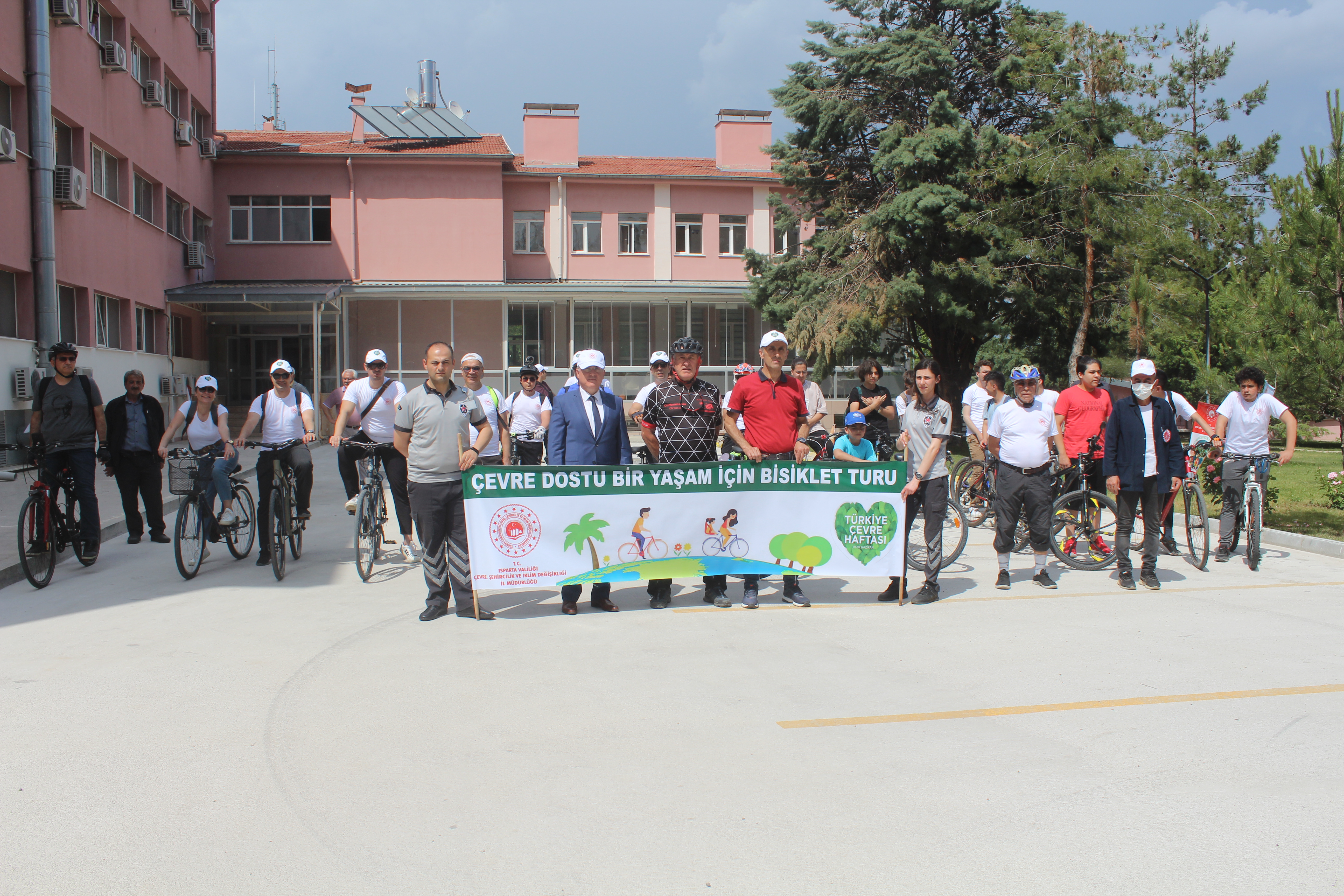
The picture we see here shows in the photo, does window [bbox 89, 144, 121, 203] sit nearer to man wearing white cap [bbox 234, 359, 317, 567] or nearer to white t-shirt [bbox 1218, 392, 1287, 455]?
man wearing white cap [bbox 234, 359, 317, 567]

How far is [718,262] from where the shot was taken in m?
35.7

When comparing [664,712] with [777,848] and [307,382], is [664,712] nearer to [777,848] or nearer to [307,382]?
[777,848]

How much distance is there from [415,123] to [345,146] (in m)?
2.59

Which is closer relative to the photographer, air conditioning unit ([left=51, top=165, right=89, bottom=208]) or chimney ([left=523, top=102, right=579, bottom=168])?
air conditioning unit ([left=51, top=165, right=89, bottom=208])

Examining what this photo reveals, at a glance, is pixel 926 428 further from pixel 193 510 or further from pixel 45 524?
pixel 45 524

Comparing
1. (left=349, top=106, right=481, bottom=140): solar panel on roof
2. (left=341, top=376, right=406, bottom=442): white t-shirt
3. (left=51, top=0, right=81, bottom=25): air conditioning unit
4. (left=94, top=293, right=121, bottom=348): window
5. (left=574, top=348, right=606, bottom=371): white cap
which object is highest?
(left=349, top=106, right=481, bottom=140): solar panel on roof

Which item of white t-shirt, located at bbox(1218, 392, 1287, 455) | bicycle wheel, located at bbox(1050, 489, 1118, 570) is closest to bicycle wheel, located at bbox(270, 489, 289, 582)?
bicycle wheel, located at bbox(1050, 489, 1118, 570)

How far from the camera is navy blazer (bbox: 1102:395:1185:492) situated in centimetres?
859

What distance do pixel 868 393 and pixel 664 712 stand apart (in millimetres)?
7565

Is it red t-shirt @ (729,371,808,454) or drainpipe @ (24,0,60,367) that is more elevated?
drainpipe @ (24,0,60,367)

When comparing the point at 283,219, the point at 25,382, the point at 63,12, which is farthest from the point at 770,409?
the point at 283,219

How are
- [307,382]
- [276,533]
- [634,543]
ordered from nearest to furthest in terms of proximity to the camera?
[634,543] → [276,533] → [307,382]

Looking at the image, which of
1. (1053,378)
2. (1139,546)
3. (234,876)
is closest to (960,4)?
(1053,378)

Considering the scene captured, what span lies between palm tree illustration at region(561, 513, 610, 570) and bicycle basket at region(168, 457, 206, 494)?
3580 mm
